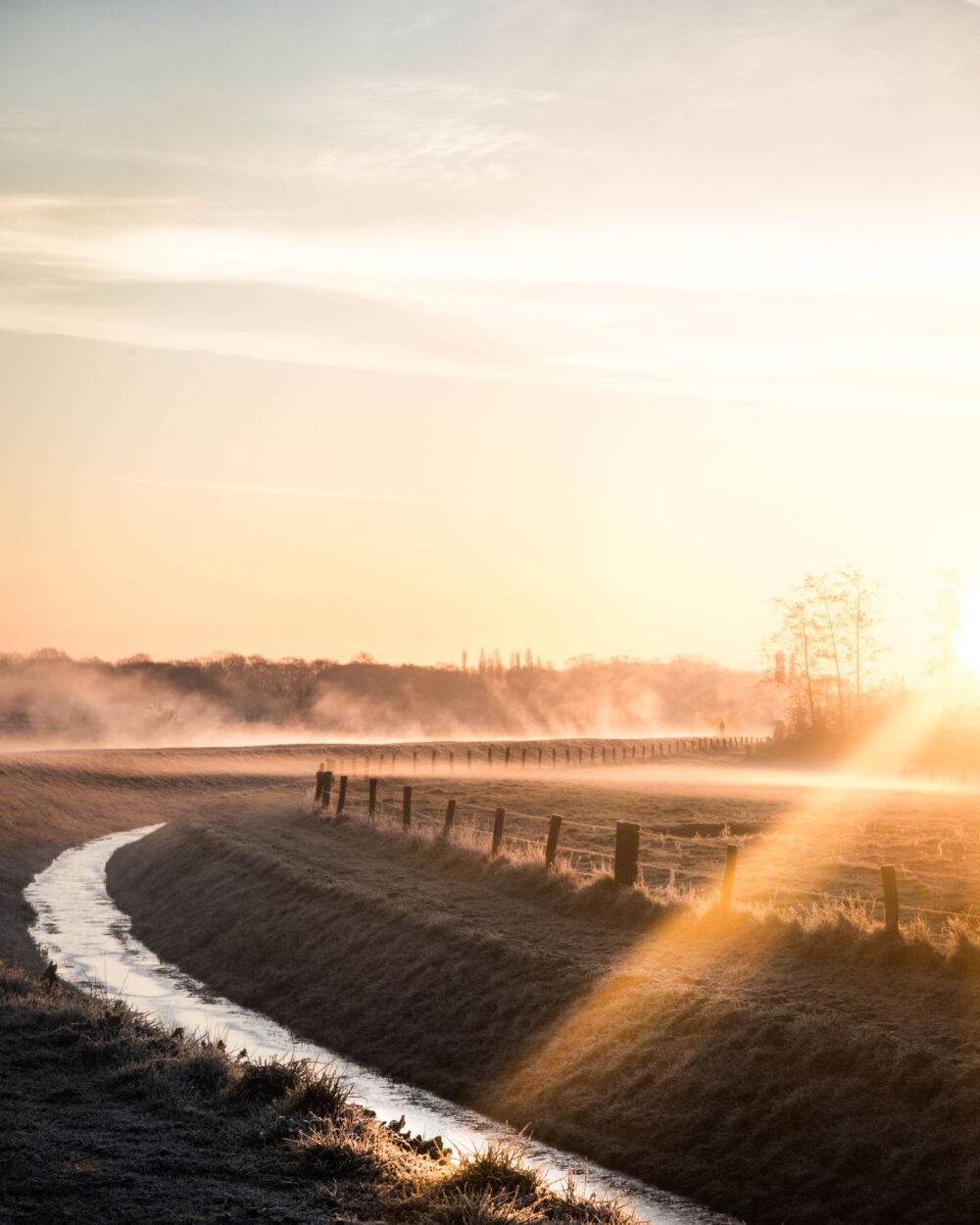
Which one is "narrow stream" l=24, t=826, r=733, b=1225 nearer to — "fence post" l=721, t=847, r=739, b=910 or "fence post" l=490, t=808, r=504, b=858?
"fence post" l=721, t=847, r=739, b=910

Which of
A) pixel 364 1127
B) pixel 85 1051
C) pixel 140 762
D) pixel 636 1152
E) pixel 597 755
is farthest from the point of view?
pixel 597 755

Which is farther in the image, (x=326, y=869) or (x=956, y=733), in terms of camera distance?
(x=956, y=733)

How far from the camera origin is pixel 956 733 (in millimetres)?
84312

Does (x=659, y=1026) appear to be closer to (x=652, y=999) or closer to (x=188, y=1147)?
(x=652, y=999)

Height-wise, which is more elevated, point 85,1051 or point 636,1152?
A: point 85,1051

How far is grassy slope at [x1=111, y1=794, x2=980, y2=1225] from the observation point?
13.2 metres

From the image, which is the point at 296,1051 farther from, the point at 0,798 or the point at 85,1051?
the point at 0,798

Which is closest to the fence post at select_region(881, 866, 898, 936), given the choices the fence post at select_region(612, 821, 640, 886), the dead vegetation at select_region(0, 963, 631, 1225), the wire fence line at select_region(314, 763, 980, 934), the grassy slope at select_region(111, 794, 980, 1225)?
the wire fence line at select_region(314, 763, 980, 934)

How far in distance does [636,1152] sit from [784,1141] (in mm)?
2012

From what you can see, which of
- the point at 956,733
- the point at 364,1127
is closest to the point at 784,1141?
the point at 364,1127

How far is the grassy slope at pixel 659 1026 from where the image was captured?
1322 centimetres

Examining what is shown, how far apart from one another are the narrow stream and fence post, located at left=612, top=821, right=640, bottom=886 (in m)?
6.77

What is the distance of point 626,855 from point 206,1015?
8.60 metres

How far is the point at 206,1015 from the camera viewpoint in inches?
880
